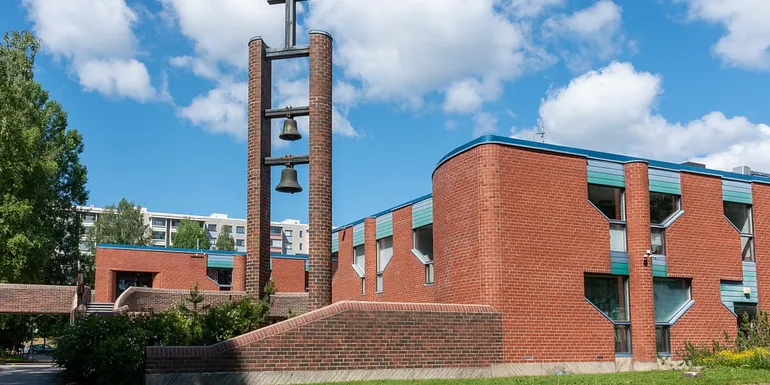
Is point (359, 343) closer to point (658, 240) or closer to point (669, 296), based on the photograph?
point (658, 240)

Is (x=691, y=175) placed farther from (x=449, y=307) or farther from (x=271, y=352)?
(x=271, y=352)

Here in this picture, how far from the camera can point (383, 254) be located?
3288 cm

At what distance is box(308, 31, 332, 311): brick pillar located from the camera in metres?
18.7

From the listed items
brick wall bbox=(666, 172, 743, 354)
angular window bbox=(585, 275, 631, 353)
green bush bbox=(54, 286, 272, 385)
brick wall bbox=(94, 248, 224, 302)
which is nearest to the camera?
green bush bbox=(54, 286, 272, 385)

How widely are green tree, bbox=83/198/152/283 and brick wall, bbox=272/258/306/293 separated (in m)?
32.8

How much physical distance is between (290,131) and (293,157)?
671mm

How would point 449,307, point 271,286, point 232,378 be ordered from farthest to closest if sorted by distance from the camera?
point 271,286 → point 449,307 → point 232,378

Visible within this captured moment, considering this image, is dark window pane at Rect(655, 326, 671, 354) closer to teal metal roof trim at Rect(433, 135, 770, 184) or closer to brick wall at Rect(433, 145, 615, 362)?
brick wall at Rect(433, 145, 615, 362)

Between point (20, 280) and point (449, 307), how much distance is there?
27.0m

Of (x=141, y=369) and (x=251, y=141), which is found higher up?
(x=251, y=141)

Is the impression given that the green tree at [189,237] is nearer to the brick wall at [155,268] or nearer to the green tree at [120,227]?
the green tree at [120,227]

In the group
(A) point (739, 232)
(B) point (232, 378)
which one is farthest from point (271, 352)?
(A) point (739, 232)

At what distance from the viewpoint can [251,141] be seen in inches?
789

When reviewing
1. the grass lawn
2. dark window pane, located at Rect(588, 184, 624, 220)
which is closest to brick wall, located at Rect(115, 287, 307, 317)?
dark window pane, located at Rect(588, 184, 624, 220)
